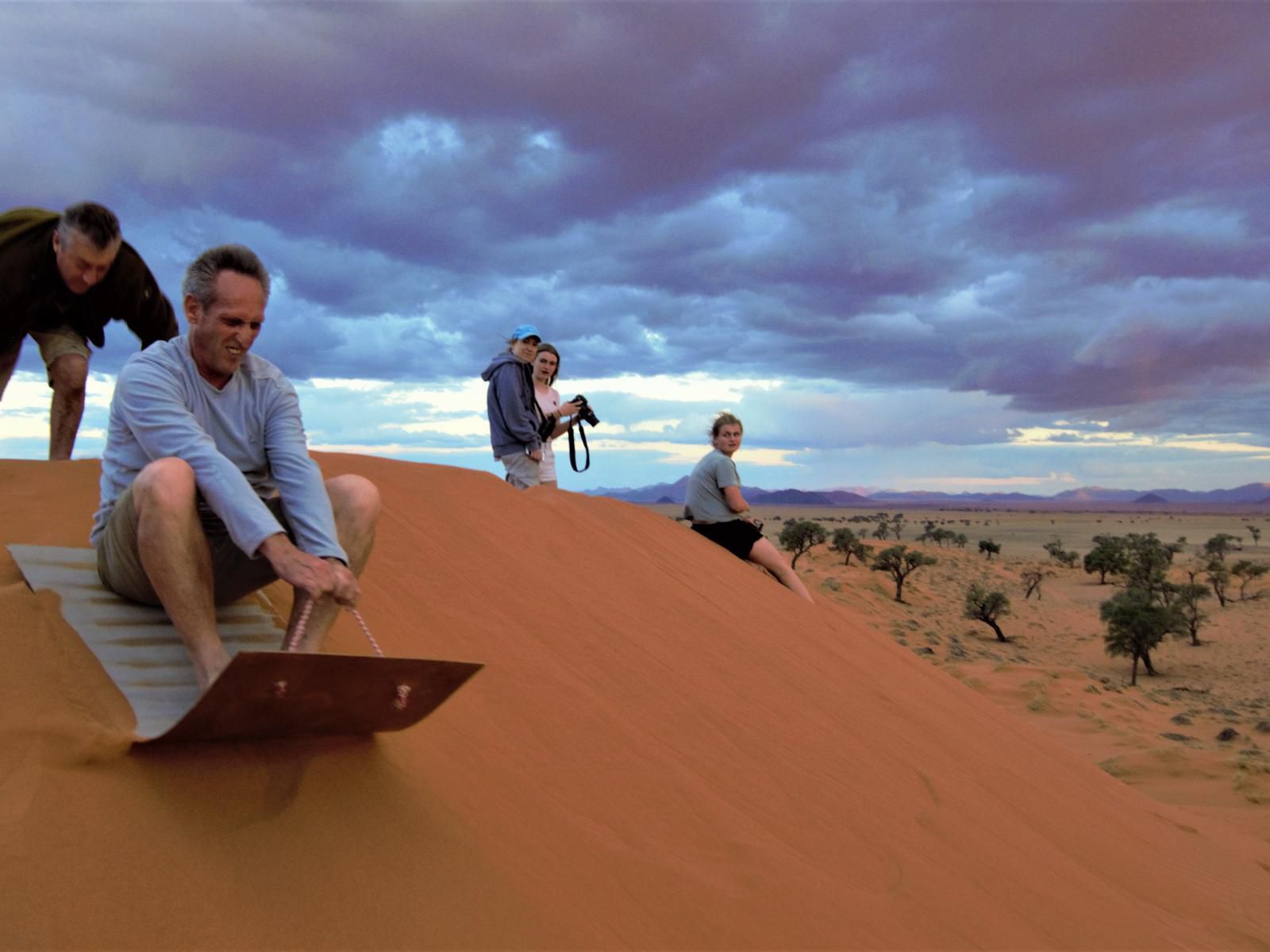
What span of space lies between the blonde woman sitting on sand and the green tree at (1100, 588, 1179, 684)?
9716 mm

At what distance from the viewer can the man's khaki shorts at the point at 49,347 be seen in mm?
4531

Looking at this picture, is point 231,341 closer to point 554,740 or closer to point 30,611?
point 30,611

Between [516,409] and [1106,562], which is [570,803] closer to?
[516,409]

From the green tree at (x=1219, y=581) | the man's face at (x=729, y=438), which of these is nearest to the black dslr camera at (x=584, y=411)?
the man's face at (x=729, y=438)

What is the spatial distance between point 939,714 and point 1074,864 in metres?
1.35

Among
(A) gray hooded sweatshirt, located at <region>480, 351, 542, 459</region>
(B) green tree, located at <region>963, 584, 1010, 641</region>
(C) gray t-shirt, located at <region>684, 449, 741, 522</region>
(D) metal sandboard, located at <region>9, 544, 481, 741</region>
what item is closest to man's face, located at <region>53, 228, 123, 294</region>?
(D) metal sandboard, located at <region>9, 544, 481, 741</region>

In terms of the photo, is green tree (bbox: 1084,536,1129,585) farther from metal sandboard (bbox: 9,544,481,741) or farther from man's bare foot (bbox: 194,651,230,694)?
man's bare foot (bbox: 194,651,230,694)

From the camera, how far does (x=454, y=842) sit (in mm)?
2277

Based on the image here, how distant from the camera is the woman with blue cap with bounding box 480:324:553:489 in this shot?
667cm

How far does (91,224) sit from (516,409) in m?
3.16

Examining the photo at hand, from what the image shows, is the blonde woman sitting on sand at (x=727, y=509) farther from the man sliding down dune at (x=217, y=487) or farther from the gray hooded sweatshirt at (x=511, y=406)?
the man sliding down dune at (x=217, y=487)

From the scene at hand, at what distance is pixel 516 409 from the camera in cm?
666

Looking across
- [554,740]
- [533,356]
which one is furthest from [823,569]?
[554,740]

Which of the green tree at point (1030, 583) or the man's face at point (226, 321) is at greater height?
the man's face at point (226, 321)
